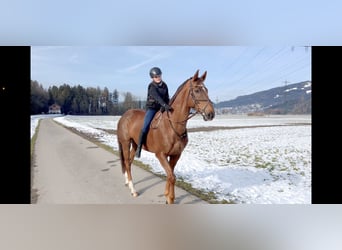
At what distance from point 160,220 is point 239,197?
734 millimetres

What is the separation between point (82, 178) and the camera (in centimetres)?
205

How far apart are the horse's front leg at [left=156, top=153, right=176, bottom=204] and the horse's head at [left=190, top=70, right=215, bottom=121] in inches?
19.6

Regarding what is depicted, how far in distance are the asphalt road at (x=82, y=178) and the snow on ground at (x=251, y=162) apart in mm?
140

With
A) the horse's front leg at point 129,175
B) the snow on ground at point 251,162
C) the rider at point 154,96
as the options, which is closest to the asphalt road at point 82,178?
the horse's front leg at point 129,175

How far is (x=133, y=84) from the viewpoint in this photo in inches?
78.6

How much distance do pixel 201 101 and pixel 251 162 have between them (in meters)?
0.76

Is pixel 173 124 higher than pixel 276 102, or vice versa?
pixel 276 102

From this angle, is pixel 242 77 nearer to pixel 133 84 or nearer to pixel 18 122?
pixel 133 84

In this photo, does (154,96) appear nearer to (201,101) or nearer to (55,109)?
(201,101)

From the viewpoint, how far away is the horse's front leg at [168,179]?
1898 millimetres

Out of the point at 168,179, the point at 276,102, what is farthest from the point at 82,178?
the point at 276,102

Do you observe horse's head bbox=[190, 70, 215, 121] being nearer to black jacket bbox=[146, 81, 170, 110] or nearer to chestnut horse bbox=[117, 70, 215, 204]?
chestnut horse bbox=[117, 70, 215, 204]

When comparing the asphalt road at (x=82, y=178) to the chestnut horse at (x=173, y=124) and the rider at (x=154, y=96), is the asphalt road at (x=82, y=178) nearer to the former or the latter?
the chestnut horse at (x=173, y=124)
